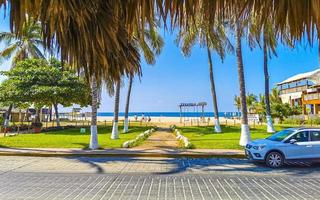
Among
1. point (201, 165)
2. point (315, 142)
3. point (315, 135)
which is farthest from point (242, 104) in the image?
point (201, 165)

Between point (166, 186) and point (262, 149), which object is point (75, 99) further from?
point (166, 186)

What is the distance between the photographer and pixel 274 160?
13.3 m

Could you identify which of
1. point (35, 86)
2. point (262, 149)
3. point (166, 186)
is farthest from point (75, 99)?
point (166, 186)

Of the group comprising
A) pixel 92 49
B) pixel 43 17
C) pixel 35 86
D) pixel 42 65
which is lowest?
pixel 92 49

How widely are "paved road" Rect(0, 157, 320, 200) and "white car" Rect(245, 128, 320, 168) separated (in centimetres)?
43

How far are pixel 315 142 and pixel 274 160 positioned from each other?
5.77 feet

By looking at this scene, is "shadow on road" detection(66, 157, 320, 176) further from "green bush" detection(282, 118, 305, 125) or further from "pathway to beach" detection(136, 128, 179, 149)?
"green bush" detection(282, 118, 305, 125)

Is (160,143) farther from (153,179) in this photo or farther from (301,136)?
(153,179)

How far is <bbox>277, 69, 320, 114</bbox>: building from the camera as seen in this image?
176ft

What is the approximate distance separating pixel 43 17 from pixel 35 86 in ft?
106

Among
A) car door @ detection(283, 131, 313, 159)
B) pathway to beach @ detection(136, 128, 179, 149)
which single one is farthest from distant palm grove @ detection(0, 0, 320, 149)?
pathway to beach @ detection(136, 128, 179, 149)

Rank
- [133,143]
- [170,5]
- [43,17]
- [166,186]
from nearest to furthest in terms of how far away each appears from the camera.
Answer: [170,5]
[43,17]
[166,186]
[133,143]

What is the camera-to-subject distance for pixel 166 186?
357 inches

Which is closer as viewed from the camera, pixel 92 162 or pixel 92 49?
pixel 92 49
